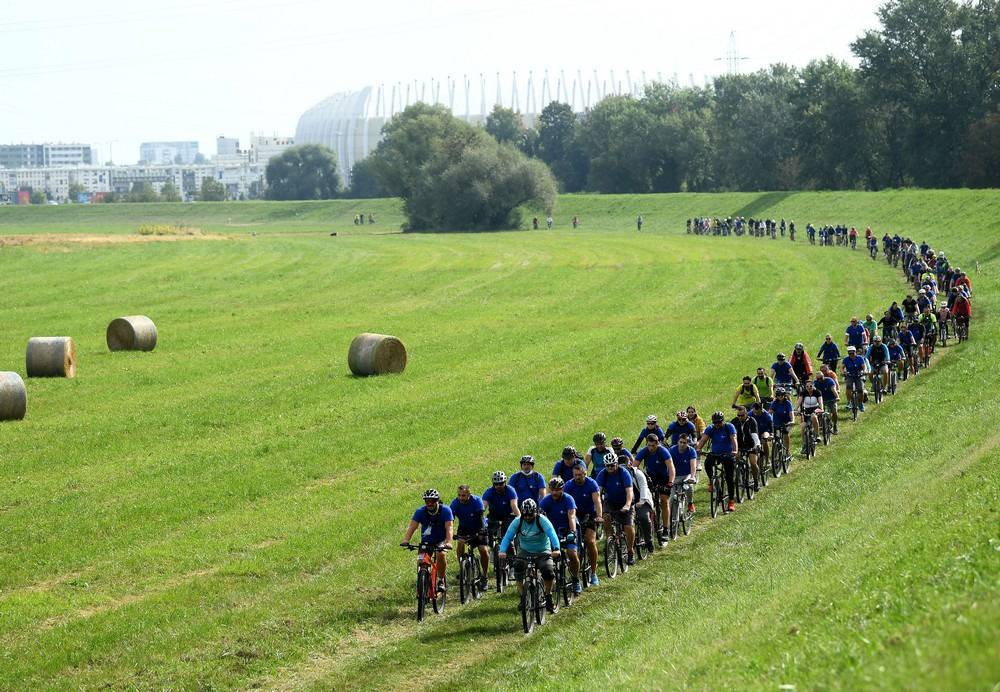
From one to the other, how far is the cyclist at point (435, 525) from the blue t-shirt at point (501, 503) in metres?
1.01

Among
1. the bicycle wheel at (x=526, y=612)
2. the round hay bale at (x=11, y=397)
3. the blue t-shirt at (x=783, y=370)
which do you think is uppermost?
the blue t-shirt at (x=783, y=370)

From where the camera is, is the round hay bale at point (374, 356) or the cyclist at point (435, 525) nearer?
the cyclist at point (435, 525)

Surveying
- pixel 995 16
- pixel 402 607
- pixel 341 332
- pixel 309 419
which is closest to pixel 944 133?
pixel 995 16

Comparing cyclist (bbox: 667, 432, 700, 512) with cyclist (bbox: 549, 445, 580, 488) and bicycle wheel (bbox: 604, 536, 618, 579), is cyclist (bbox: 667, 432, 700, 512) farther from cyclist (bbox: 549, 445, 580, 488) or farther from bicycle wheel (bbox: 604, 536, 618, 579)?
cyclist (bbox: 549, 445, 580, 488)

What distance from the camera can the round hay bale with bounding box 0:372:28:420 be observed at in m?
29.6

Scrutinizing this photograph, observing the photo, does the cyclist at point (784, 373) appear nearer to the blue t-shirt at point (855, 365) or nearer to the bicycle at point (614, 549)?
the blue t-shirt at point (855, 365)

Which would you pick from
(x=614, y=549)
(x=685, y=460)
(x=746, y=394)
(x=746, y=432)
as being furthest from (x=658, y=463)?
(x=746, y=394)

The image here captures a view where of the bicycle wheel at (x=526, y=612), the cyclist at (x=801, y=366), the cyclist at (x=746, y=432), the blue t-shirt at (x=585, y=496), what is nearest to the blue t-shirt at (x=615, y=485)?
the blue t-shirt at (x=585, y=496)

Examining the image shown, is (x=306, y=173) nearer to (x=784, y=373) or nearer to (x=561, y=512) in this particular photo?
(x=784, y=373)

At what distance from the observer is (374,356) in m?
36.6

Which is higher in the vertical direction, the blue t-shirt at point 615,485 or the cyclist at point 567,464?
the cyclist at point 567,464

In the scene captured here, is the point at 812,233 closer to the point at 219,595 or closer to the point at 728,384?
the point at 728,384

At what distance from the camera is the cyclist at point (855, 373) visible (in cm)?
2948

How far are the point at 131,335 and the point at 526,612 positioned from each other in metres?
28.3
